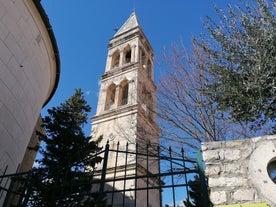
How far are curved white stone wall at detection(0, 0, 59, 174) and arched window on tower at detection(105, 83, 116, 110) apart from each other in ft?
42.0

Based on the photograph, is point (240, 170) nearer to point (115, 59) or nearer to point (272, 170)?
point (272, 170)

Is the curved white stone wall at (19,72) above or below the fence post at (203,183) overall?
above

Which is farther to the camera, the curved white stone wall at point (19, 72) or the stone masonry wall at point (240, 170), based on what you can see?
the curved white stone wall at point (19, 72)

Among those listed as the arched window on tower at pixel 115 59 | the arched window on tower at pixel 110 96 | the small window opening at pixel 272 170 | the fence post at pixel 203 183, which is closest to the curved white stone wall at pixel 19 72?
the fence post at pixel 203 183

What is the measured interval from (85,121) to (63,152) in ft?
7.59

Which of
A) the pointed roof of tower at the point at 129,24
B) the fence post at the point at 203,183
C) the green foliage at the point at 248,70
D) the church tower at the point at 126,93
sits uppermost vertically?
the pointed roof of tower at the point at 129,24

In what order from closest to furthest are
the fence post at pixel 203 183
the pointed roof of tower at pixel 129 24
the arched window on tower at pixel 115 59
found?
the fence post at pixel 203 183
the arched window on tower at pixel 115 59
the pointed roof of tower at pixel 129 24

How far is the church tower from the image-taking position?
1505 centimetres

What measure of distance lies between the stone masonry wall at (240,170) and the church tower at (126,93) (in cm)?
957

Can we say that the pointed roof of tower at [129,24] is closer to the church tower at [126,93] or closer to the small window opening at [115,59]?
the church tower at [126,93]

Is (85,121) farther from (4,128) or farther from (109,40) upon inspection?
(109,40)

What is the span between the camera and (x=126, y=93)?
21.6 meters

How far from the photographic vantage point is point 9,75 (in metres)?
5.62

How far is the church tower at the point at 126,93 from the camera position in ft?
49.4
